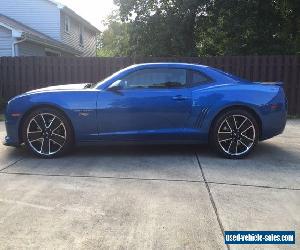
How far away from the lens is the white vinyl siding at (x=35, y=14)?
2353 centimetres

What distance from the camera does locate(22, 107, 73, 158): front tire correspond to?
21.0 feet

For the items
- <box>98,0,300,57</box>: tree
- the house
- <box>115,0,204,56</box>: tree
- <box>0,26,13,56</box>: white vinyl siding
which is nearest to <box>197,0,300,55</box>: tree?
<box>98,0,300,57</box>: tree

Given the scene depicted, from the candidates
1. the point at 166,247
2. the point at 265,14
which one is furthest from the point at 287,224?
the point at 265,14

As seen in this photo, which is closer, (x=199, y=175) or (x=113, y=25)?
(x=199, y=175)

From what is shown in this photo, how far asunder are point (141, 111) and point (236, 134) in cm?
146

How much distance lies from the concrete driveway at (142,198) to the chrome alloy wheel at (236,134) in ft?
0.71

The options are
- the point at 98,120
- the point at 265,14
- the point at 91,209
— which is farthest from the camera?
the point at 265,14

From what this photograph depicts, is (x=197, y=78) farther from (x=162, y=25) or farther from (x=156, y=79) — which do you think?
(x=162, y=25)

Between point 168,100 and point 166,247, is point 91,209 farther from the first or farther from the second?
point 168,100

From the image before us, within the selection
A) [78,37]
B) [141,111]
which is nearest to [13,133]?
[141,111]

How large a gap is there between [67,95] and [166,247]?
3.56 meters

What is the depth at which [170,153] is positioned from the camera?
6848 mm

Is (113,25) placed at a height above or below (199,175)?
above

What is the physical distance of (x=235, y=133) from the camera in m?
6.48
